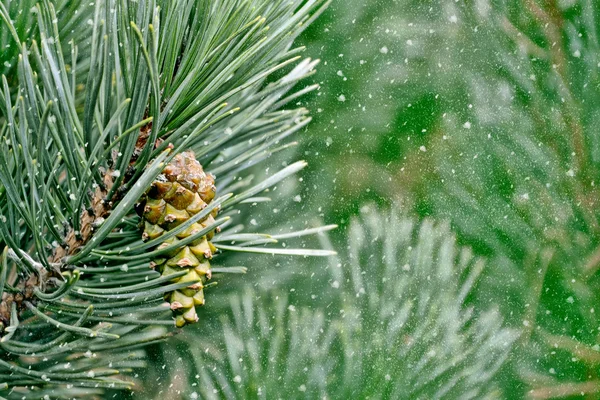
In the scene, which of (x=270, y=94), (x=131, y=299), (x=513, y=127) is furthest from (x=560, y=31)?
(x=131, y=299)

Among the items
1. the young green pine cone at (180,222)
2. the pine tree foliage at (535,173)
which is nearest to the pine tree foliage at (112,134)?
the young green pine cone at (180,222)

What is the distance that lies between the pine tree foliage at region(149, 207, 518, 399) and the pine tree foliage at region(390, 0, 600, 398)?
0.05ft

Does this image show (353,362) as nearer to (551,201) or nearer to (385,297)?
(385,297)

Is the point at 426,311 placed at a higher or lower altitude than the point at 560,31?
lower

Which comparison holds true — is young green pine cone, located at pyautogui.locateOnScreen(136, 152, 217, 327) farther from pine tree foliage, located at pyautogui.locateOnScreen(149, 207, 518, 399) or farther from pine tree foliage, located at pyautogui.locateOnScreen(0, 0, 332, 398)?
pine tree foliage, located at pyautogui.locateOnScreen(149, 207, 518, 399)

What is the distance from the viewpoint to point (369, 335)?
37cm

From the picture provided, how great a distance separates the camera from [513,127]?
0.36 m

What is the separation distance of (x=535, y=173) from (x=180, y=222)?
8.1 inches

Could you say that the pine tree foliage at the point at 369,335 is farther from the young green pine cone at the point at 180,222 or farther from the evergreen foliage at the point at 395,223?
the young green pine cone at the point at 180,222

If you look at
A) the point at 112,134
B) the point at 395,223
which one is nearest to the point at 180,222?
the point at 112,134

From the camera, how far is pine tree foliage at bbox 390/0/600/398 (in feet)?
1.14

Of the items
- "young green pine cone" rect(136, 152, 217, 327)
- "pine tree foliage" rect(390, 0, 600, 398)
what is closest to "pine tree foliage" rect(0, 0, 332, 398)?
"young green pine cone" rect(136, 152, 217, 327)

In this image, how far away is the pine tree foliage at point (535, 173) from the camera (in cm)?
35

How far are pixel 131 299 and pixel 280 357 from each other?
13cm
